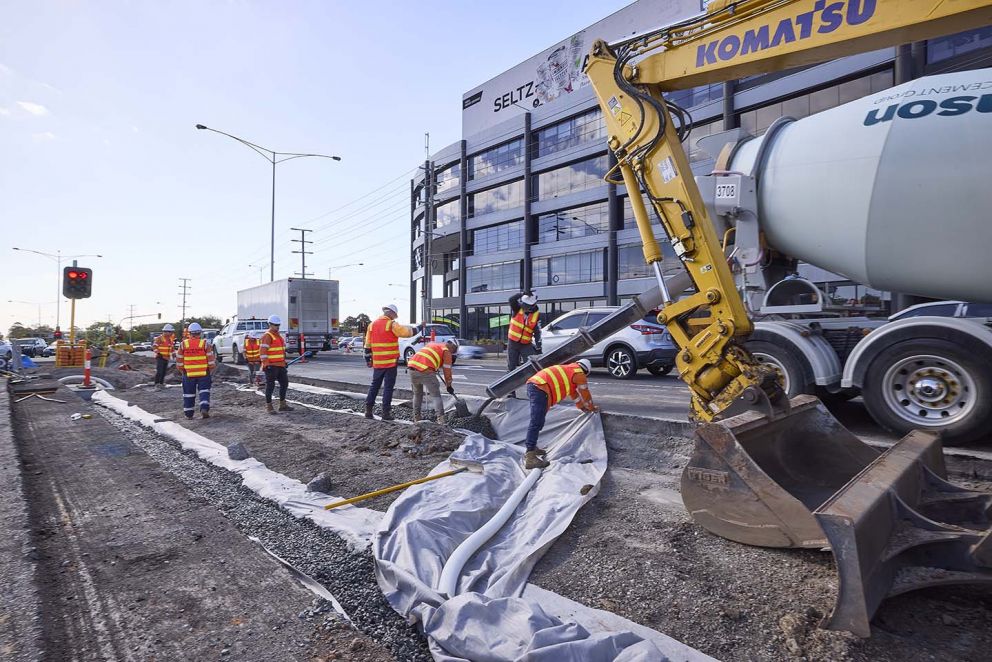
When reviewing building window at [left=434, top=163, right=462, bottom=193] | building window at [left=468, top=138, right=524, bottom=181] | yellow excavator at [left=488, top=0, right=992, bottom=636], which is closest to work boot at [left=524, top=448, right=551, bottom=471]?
yellow excavator at [left=488, top=0, right=992, bottom=636]

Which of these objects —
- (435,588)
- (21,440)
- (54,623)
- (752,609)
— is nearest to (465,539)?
(435,588)

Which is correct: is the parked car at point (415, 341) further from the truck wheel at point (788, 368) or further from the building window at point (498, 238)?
the building window at point (498, 238)

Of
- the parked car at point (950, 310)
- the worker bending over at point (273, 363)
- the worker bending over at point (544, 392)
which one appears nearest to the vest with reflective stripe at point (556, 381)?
the worker bending over at point (544, 392)

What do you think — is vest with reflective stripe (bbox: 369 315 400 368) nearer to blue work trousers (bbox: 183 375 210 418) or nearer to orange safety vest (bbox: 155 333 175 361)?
blue work trousers (bbox: 183 375 210 418)

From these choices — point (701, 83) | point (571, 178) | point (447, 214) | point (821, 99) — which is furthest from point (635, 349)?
point (447, 214)

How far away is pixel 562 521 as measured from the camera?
12.1 ft

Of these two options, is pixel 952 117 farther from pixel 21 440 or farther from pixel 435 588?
pixel 21 440

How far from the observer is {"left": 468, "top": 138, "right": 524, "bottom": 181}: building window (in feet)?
115

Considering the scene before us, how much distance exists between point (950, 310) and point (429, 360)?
586 centimetres

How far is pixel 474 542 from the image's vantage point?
10.8ft

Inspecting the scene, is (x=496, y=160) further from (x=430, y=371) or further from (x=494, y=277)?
(x=430, y=371)

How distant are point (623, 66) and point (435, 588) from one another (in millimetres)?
4477

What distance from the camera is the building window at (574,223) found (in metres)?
30.2

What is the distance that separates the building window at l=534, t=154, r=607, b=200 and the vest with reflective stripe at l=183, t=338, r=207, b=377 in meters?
23.5
